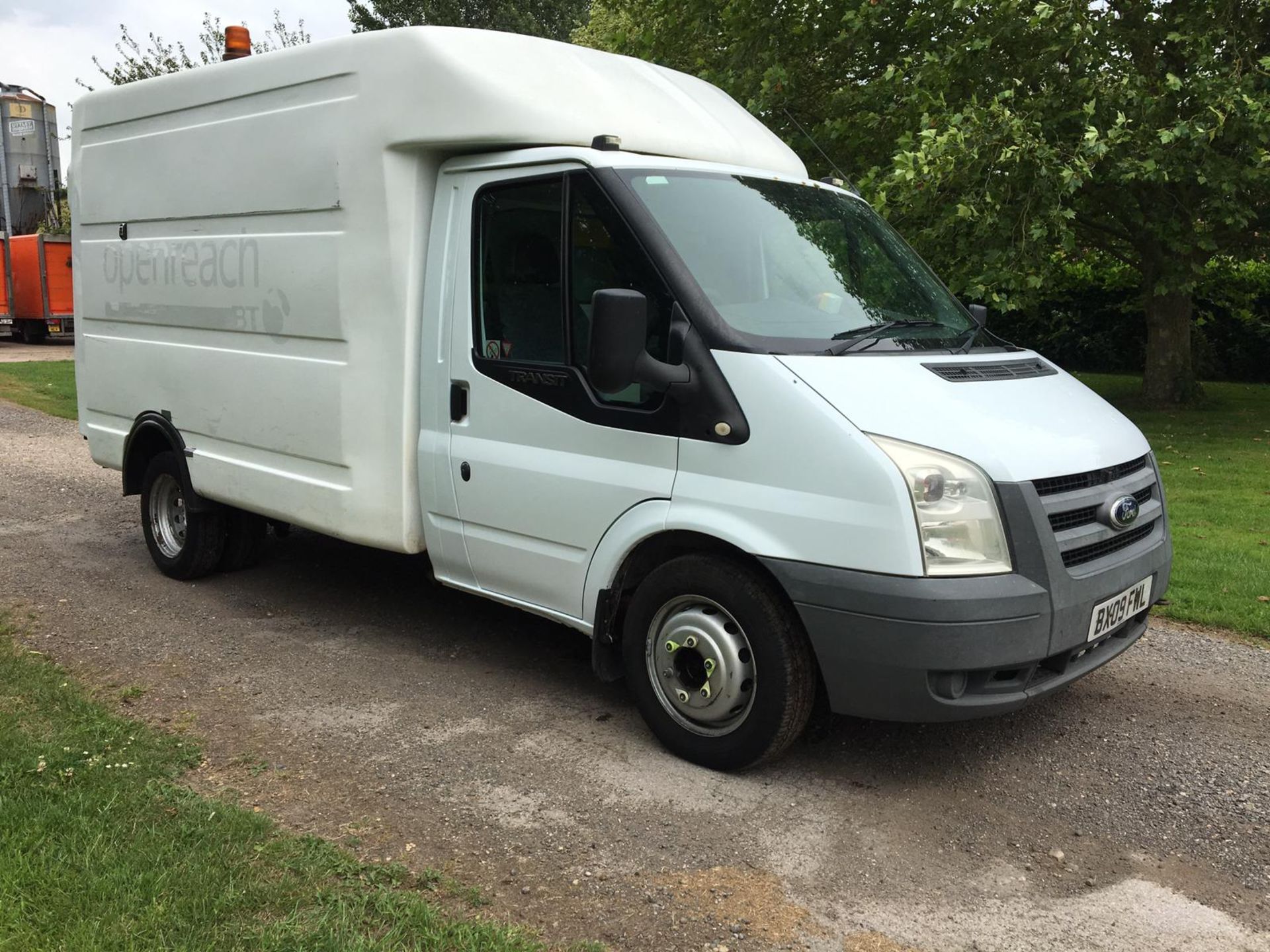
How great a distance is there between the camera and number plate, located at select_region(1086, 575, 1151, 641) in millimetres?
4082

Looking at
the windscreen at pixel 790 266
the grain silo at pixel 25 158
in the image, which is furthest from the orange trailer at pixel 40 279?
the windscreen at pixel 790 266

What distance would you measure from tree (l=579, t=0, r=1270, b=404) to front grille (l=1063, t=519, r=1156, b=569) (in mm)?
→ 6715

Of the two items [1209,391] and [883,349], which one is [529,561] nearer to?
[883,349]

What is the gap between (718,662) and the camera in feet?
13.7

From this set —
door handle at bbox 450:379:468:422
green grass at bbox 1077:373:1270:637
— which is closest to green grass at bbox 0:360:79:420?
door handle at bbox 450:379:468:422

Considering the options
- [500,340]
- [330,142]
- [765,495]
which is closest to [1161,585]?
[765,495]

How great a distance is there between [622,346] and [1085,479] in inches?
67.7

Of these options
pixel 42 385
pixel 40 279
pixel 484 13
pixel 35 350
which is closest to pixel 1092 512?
pixel 42 385

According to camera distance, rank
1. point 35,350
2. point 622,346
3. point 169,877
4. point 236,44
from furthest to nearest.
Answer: point 35,350, point 236,44, point 622,346, point 169,877

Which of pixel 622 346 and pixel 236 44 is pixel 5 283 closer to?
pixel 236 44

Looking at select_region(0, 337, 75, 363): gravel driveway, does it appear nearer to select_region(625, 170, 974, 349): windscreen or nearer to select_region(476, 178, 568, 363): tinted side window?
select_region(476, 178, 568, 363): tinted side window

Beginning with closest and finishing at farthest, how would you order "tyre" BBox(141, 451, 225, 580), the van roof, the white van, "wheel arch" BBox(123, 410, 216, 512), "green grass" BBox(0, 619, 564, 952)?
"green grass" BBox(0, 619, 564, 952) → the white van → the van roof → "wheel arch" BBox(123, 410, 216, 512) → "tyre" BBox(141, 451, 225, 580)

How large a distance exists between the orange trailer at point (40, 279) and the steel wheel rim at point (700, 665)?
2686 cm

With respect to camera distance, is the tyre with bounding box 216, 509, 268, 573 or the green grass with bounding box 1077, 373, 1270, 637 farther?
the tyre with bounding box 216, 509, 268, 573
